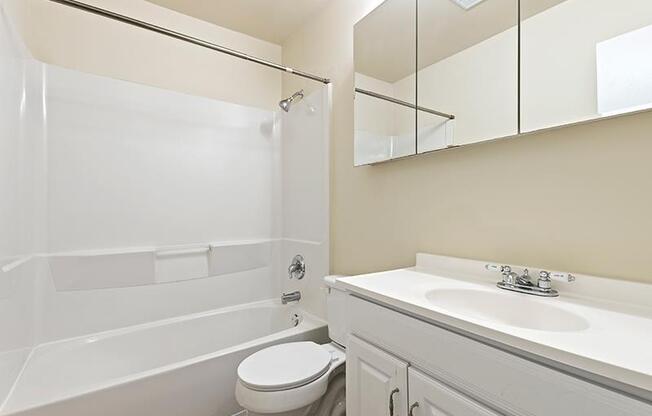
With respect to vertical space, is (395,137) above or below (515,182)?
above

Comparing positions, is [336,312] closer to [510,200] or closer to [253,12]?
[510,200]

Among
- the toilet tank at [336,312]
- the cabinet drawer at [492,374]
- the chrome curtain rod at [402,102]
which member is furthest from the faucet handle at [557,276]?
the toilet tank at [336,312]

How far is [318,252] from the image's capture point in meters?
2.03

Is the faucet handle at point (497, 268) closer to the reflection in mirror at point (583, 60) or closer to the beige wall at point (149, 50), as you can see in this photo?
the reflection in mirror at point (583, 60)

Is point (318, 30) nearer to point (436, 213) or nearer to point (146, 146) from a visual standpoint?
point (146, 146)

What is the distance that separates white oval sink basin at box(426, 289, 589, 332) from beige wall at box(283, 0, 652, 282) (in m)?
0.19

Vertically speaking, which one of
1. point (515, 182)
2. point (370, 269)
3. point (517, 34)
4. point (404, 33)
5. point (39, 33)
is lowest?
point (370, 269)

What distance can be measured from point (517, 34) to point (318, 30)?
4.71ft

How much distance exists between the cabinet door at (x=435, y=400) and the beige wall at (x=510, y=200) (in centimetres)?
55

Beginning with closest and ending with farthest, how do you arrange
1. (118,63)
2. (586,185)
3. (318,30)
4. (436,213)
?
(586,185), (436,213), (118,63), (318,30)

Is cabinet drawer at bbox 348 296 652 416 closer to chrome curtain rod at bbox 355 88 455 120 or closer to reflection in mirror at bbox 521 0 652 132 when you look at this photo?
reflection in mirror at bbox 521 0 652 132

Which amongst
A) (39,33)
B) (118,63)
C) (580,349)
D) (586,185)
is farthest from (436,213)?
(39,33)

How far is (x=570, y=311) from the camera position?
787 millimetres

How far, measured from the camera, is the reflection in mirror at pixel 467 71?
3.50ft
